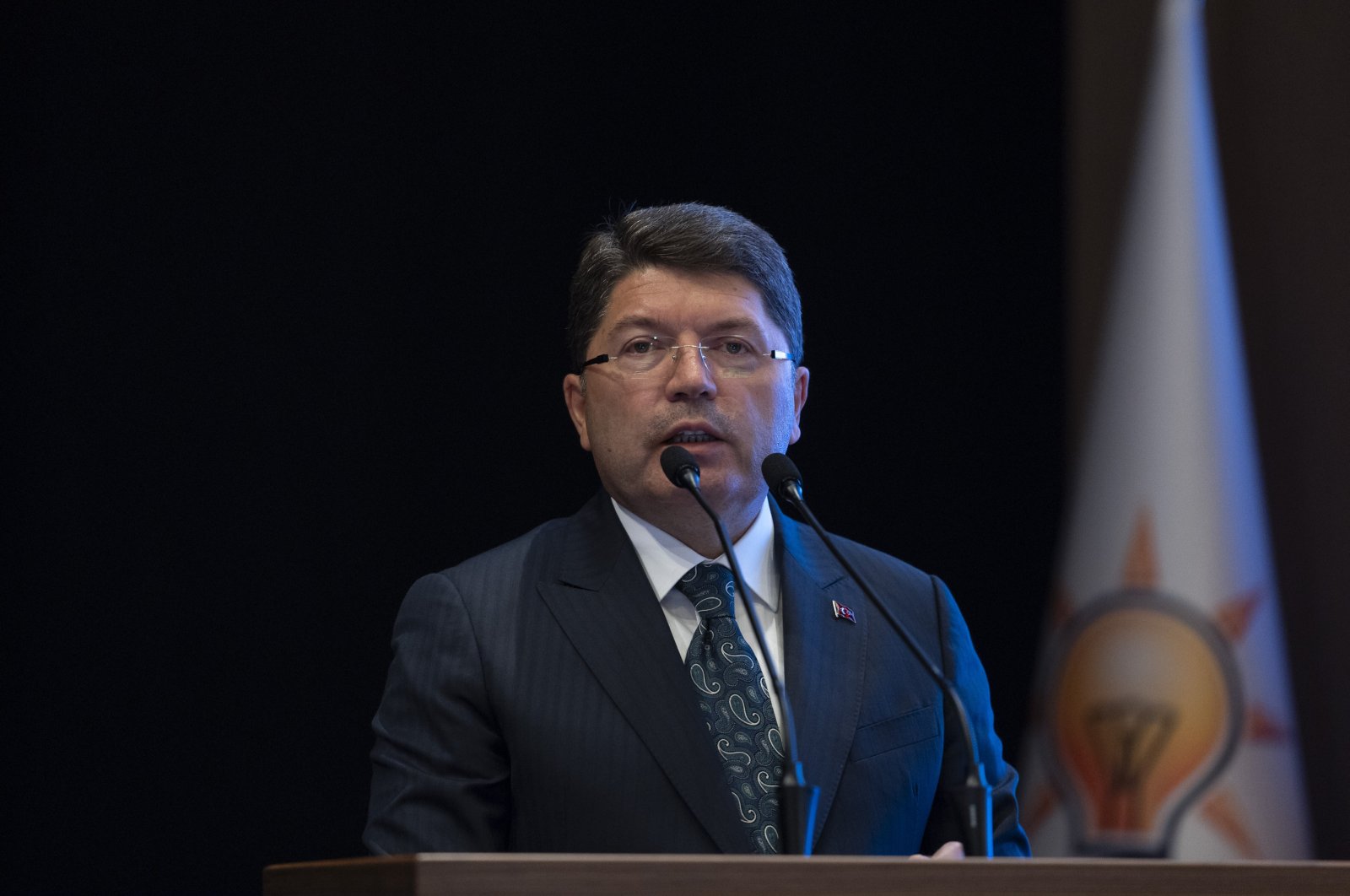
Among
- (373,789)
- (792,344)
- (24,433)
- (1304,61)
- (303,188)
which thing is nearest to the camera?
(373,789)

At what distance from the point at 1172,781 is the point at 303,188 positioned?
7.60ft

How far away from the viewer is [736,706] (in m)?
1.96

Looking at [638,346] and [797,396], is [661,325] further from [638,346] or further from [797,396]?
[797,396]

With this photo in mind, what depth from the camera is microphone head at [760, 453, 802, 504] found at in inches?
70.7

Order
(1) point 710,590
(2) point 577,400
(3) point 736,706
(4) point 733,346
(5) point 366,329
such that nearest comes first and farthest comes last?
(3) point 736,706
(1) point 710,590
(4) point 733,346
(2) point 577,400
(5) point 366,329

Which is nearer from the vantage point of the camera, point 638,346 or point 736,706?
point 736,706

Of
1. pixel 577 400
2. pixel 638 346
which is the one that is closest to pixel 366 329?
pixel 577 400

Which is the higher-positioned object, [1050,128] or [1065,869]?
[1050,128]

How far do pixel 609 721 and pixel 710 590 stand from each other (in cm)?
28

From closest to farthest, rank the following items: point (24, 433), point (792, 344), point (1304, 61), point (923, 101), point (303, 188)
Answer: point (792, 344) → point (24, 433) → point (303, 188) → point (1304, 61) → point (923, 101)

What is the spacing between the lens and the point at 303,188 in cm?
315

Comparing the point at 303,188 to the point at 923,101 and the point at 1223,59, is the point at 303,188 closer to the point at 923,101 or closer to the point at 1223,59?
the point at 923,101

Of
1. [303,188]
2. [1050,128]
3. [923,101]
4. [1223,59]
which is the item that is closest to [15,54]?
[303,188]

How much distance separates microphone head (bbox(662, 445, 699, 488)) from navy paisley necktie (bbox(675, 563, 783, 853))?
10.6 inches
